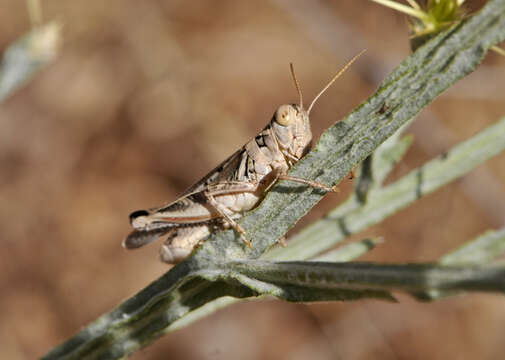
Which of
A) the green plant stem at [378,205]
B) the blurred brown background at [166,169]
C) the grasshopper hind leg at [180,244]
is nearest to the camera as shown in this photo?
the green plant stem at [378,205]

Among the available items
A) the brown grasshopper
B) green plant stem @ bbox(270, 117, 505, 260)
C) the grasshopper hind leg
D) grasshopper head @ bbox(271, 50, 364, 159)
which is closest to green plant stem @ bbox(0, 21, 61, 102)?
the brown grasshopper

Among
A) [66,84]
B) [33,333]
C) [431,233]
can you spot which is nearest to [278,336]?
[431,233]

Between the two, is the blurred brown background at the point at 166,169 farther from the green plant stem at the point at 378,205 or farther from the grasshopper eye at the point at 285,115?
the green plant stem at the point at 378,205

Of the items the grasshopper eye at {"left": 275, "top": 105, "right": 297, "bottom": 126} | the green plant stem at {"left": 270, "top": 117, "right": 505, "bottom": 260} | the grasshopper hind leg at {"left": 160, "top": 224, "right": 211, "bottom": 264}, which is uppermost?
the grasshopper eye at {"left": 275, "top": 105, "right": 297, "bottom": 126}

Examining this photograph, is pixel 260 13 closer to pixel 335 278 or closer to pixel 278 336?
pixel 278 336

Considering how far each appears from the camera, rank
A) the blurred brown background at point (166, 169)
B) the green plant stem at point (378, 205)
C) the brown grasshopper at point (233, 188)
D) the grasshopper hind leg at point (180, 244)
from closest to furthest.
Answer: the green plant stem at point (378, 205) < the grasshopper hind leg at point (180, 244) < the brown grasshopper at point (233, 188) < the blurred brown background at point (166, 169)

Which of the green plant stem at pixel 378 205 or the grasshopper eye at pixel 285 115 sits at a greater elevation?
the grasshopper eye at pixel 285 115

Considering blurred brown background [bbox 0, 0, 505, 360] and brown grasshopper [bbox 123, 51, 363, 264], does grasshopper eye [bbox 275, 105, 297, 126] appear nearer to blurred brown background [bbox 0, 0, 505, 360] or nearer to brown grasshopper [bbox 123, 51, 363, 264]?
brown grasshopper [bbox 123, 51, 363, 264]

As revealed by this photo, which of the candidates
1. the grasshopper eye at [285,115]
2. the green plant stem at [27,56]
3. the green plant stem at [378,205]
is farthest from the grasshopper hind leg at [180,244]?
the green plant stem at [27,56]
